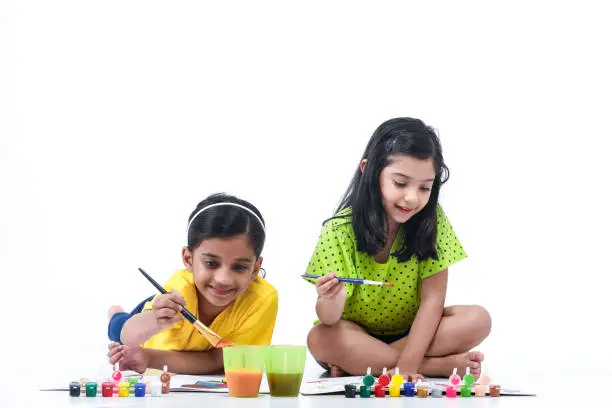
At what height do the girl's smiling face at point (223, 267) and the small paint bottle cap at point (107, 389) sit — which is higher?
the girl's smiling face at point (223, 267)

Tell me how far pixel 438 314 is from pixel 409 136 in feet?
1.32

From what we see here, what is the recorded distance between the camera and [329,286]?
204cm

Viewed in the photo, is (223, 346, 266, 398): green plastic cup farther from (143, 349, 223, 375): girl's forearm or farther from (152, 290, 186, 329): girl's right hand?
(143, 349, 223, 375): girl's forearm

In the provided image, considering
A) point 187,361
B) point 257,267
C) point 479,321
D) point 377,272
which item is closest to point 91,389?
point 187,361

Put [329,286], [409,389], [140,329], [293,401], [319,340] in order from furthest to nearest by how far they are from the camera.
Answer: [319,340] < [140,329] < [329,286] < [409,389] < [293,401]

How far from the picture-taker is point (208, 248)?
2215mm

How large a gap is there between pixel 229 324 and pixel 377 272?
36 centimetres

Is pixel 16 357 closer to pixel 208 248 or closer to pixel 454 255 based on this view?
pixel 208 248

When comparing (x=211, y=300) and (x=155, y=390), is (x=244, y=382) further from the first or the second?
(x=211, y=300)

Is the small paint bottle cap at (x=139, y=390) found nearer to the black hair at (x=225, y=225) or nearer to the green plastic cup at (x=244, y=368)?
the green plastic cup at (x=244, y=368)

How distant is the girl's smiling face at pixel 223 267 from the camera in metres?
2.21

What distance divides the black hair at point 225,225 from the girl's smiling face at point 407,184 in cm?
30

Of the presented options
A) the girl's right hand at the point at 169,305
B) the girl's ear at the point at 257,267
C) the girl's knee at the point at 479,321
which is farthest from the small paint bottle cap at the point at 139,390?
the girl's knee at the point at 479,321

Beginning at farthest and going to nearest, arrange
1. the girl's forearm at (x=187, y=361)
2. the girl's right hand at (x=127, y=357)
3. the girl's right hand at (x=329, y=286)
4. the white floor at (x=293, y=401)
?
the girl's forearm at (x=187, y=361) → the girl's right hand at (x=127, y=357) → the girl's right hand at (x=329, y=286) → the white floor at (x=293, y=401)
